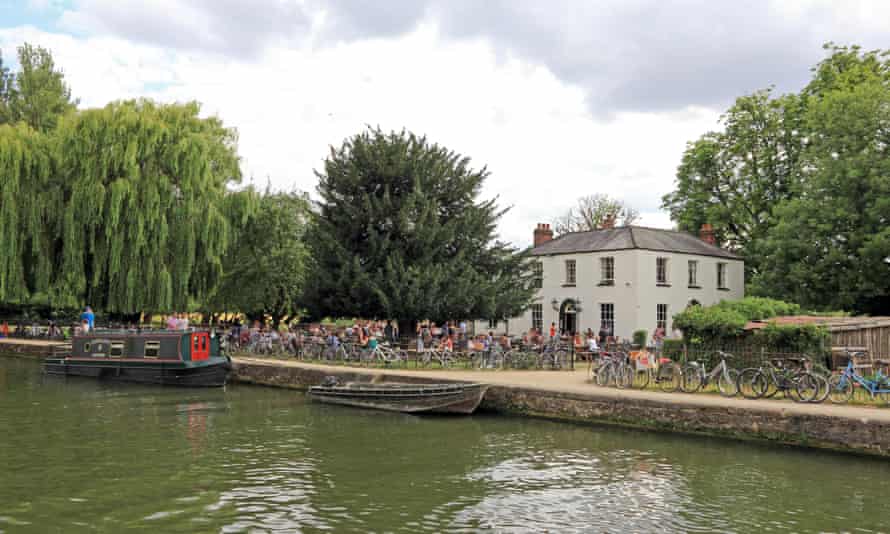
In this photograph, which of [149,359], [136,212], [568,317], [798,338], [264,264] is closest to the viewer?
[798,338]

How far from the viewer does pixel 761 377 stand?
687 inches

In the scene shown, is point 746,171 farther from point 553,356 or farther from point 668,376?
point 668,376

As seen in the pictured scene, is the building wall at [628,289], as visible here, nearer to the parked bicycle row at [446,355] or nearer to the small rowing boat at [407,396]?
the parked bicycle row at [446,355]

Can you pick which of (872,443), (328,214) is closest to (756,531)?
(872,443)

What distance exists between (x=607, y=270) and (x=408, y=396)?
17771mm

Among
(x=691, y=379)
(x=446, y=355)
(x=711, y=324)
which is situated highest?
(x=711, y=324)

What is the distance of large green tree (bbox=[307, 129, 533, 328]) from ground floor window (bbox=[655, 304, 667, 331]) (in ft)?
24.2

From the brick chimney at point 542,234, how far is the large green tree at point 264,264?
12537 millimetres

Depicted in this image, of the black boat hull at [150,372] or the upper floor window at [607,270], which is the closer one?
the black boat hull at [150,372]

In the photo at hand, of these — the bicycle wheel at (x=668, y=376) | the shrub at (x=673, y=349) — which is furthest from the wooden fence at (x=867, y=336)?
the bicycle wheel at (x=668, y=376)

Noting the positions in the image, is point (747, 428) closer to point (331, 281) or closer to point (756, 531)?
point (756, 531)

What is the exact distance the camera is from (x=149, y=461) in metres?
13.9

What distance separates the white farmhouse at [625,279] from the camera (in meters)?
35.0

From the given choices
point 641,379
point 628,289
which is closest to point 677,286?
point 628,289
